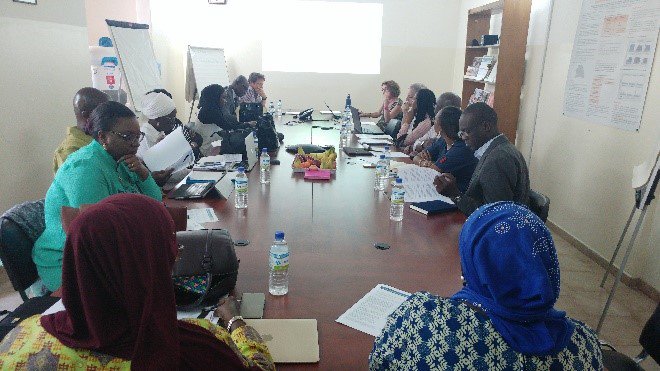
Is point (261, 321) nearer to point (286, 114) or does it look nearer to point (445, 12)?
point (286, 114)

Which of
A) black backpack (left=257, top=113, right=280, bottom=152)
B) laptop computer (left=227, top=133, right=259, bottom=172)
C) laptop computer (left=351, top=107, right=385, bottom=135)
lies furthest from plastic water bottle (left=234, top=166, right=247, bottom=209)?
laptop computer (left=351, top=107, right=385, bottom=135)

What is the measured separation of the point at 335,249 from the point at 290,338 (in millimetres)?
680

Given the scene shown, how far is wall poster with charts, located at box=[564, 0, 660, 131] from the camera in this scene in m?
3.25

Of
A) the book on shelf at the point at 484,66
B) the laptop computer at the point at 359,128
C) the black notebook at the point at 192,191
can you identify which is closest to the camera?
the black notebook at the point at 192,191

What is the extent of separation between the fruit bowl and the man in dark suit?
88 cm

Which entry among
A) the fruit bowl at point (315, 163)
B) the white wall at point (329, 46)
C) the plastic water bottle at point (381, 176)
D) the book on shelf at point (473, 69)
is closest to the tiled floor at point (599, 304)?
the plastic water bottle at point (381, 176)

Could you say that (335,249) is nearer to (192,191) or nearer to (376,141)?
(192,191)

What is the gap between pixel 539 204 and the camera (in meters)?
2.51

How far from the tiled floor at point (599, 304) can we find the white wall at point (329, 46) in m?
4.93

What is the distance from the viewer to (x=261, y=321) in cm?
140

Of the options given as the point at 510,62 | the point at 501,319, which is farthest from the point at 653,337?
the point at 510,62

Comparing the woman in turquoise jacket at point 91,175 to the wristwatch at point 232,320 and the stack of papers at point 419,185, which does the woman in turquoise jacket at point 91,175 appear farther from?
the stack of papers at point 419,185

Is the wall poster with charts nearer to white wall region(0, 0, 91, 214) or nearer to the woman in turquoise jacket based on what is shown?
the woman in turquoise jacket

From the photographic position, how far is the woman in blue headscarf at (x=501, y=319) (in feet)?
3.29
